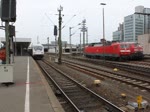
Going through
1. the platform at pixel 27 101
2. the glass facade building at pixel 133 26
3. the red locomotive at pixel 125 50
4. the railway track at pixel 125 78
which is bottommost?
the railway track at pixel 125 78

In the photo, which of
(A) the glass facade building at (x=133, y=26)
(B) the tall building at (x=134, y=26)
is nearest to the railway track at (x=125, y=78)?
(B) the tall building at (x=134, y=26)

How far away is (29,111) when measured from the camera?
357 inches

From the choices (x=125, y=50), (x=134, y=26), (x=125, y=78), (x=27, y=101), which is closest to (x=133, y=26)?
(x=134, y=26)

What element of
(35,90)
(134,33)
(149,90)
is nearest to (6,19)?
(35,90)

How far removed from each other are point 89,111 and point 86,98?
2.61 metres

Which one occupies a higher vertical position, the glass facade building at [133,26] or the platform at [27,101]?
the glass facade building at [133,26]

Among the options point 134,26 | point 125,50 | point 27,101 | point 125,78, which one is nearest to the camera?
point 27,101

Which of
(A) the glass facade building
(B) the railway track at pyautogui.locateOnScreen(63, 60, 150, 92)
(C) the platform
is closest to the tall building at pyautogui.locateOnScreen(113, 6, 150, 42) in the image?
(A) the glass facade building

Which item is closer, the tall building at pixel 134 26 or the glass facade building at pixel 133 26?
the tall building at pixel 134 26

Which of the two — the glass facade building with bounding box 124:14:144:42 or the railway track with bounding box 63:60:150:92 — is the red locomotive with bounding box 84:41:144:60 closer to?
the railway track with bounding box 63:60:150:92

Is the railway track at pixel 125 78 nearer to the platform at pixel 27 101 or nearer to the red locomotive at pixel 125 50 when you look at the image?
the platform at pixel 27 101

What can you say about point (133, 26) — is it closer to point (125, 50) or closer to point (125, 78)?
point (125, 50)

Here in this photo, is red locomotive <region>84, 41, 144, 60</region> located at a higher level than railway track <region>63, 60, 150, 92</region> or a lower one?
higher

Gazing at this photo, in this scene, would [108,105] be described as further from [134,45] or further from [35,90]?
[134,45]
